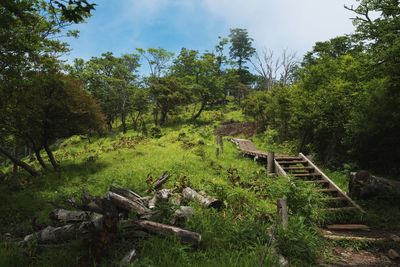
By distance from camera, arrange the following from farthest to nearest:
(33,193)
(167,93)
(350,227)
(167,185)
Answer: (167,93) → (33,193) → (167,185) → (350,227)

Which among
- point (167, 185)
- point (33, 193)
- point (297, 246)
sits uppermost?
point (297, 246)

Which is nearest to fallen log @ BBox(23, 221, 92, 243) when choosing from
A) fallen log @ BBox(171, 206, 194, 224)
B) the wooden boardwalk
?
fallen log @ BBox(171, 206, 194, 224)

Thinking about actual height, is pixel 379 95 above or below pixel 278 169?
above

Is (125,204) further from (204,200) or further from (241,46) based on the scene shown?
(241,46)

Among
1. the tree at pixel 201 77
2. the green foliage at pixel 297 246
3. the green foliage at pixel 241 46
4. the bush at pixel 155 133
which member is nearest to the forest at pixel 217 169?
the green foliage at pixel 297 246

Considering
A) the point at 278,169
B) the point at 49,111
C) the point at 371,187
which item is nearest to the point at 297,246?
the point at 371,187

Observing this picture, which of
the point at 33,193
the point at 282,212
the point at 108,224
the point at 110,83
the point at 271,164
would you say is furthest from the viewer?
the point at 110,83

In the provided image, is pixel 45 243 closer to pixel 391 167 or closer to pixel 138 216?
pixel 138 216

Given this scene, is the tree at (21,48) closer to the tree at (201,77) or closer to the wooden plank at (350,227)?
the wooden plank at (350,227)

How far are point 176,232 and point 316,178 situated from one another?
8.36 meters

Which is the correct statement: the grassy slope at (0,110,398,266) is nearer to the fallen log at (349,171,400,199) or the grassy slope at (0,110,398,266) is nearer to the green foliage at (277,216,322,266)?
the green foliage at (277,216,322,266)

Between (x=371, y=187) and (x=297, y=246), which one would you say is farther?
(x=371, y=187)

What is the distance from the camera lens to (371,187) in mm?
10812

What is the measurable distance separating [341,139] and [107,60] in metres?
36.5
